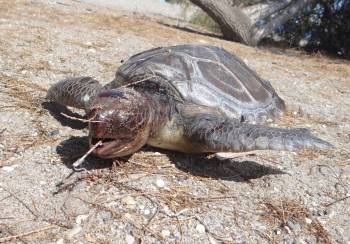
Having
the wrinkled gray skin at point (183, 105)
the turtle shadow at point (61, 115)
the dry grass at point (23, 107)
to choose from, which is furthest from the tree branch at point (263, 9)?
the turtle shadow at point (61, 115)

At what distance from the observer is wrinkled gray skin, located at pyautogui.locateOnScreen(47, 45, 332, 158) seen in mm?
2146

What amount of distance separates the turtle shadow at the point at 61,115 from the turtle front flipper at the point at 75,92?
73 millimetres

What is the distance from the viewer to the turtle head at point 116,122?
2057 mm

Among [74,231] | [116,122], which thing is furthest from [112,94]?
[74,231]

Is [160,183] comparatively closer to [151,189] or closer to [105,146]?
[151,189]

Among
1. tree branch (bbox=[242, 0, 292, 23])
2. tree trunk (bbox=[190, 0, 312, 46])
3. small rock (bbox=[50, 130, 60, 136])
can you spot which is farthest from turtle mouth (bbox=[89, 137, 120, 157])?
tree branch (bbox=[242, 0, 292, 23])

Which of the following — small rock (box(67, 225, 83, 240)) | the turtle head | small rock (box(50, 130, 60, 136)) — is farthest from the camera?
small rock (box(50, 130, 60, 136))

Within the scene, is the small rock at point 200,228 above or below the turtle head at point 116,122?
below

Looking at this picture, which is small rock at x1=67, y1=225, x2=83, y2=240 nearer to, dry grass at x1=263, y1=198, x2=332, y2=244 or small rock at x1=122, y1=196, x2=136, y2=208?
small rock at x1=122, y1=196, x2=136, y2=208

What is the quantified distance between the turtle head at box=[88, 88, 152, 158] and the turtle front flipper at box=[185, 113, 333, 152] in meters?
0.34

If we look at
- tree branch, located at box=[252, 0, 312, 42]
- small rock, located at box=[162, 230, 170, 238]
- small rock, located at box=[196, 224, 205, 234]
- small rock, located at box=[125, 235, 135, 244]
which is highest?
tree branch, located at box=[252, 0, 312, 42]

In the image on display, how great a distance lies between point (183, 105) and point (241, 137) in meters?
0.52

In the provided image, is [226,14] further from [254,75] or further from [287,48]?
[254,75]

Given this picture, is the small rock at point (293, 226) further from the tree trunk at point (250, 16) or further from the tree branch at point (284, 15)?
the tree branch at point (284, 15)
